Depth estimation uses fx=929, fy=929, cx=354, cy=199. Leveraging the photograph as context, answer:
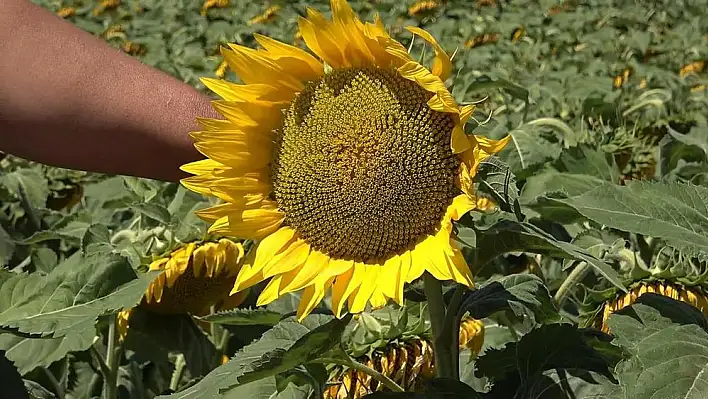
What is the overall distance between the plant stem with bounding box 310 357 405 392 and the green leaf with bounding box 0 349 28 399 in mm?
397

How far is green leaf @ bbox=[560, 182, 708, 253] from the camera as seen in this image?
109 cm

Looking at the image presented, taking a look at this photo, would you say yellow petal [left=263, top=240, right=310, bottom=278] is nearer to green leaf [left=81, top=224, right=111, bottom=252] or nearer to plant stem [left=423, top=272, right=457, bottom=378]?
plant stem [left=423, top=272, right=457, bottom=378]

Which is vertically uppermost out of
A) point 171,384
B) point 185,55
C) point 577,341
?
point 577,341

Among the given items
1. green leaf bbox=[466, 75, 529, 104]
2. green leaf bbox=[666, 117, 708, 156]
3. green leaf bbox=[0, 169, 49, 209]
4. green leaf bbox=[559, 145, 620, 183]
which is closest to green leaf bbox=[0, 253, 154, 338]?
green leaf bbox=[466, 75, 529, 104]

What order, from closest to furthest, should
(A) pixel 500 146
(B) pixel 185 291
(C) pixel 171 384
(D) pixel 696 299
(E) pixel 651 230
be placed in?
(A) pixel 500 146 → (E) pixel 651 230 → (D) pixel 696 299 → (B) pixel 185 291 → (C) pixel 171 384

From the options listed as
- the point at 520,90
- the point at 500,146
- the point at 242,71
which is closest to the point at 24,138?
the point at 242,71

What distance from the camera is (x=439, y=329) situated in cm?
110

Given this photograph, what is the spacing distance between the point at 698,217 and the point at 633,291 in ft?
0.83

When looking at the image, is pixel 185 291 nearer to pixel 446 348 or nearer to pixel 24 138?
pixel 24 138

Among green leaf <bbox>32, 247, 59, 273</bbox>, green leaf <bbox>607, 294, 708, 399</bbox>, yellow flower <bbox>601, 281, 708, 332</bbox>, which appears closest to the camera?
green leaf <bbox>607, 294, 708, 399</bbox>

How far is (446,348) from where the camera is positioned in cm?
110

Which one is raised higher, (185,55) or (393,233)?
(393,233)

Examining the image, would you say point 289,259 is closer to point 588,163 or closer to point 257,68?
point 257,68

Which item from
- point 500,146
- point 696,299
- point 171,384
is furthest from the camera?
point 171,384
